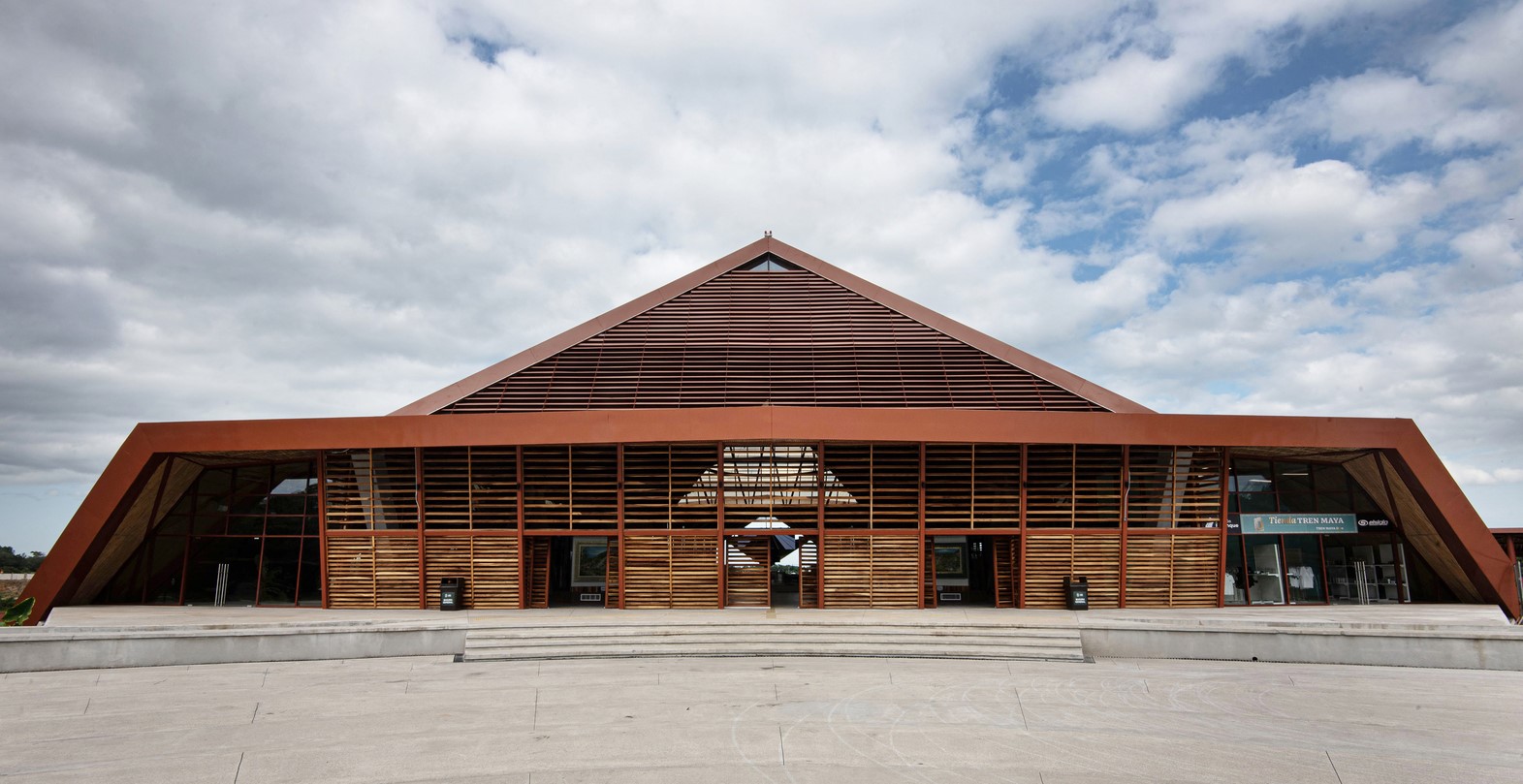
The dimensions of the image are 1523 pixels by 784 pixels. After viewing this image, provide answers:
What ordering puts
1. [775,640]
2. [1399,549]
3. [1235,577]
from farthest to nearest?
[1399,549] → [1235,577] → [775,640]

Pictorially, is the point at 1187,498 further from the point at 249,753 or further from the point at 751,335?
the point at 249,753

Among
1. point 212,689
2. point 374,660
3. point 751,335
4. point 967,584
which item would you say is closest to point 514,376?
point 751,335

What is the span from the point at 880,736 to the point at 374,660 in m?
10.0

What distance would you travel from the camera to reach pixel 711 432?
64.2 feet

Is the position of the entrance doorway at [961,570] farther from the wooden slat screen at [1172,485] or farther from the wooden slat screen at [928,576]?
the wooden slat screen at [1172,485]

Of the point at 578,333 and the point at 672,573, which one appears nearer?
the point at 672,573

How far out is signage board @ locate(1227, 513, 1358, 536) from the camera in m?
22.2

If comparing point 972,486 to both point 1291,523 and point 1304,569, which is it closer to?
point 1291,523

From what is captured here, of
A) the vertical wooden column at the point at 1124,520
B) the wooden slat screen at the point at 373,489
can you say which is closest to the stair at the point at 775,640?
the vertical wooden column at the point at 1124,520

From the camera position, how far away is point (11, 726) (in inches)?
437

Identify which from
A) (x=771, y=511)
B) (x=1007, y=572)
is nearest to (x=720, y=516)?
(x=771, y=511)

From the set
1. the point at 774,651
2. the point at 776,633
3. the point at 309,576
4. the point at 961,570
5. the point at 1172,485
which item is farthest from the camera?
the point at 961,570

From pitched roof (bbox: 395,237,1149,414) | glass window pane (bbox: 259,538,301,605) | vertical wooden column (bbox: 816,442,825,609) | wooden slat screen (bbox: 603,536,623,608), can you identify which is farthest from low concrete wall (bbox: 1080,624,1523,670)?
glass window pane (bbox: 259,538,301,605)

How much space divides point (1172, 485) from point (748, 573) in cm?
1065
